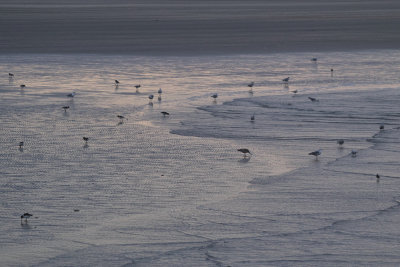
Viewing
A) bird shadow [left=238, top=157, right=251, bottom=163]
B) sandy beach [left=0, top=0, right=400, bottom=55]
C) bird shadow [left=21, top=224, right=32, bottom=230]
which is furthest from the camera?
sandy beach [left=0, top=0, right=400, bottom=55]

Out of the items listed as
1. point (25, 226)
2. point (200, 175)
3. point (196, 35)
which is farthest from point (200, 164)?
point (196, 35)

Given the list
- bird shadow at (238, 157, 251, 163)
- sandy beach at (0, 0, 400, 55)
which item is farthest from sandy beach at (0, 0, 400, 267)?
sandy beach at (0, 0, 400, 55)

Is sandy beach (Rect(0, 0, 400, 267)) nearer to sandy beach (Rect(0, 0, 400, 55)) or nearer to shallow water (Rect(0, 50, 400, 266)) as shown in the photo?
shallow water (Rect(0, 50, 400, 266))

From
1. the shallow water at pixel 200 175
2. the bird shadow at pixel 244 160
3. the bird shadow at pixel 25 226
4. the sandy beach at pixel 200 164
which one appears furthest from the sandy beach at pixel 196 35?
the bird shadow at pixel 25 226

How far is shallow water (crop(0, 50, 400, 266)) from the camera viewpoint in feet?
32.8

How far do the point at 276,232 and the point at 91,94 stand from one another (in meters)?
13.8

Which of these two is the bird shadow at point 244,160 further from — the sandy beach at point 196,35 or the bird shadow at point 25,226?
the sandy beach at point 196,35

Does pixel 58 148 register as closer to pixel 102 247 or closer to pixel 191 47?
pixel 102 247

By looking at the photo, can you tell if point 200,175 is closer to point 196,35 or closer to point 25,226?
point 25,226

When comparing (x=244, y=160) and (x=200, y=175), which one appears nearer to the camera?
(x=200, y=175)

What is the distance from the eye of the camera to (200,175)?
13414 millimetres

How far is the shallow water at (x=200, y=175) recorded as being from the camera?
998 centimetres

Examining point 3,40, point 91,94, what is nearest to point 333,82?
point 91,94

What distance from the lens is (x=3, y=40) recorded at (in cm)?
4350
